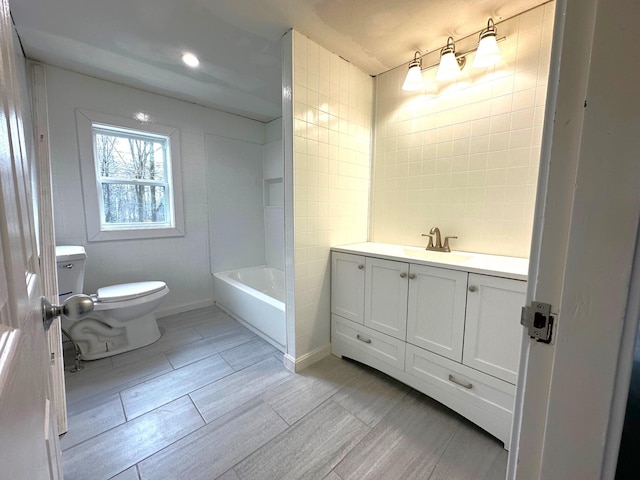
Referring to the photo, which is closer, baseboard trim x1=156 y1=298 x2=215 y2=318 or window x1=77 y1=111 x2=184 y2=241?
window x1=77 y1=111 x2=184 y2=241

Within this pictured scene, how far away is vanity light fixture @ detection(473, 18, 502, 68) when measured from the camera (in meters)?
1.47

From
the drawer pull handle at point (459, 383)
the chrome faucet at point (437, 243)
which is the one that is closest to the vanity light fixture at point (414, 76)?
the chrome faucet at point (437, 243)

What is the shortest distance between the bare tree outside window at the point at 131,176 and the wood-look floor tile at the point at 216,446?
205cm

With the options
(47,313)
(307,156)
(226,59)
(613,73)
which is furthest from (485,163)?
(47,313)

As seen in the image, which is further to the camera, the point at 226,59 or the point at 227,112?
the point at 227,112

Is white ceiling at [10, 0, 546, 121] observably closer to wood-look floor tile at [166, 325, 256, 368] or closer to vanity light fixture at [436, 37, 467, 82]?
vanity light fixture at [436, 37, 467, 82]

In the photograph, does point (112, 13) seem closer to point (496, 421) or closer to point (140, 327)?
point (140, 327)

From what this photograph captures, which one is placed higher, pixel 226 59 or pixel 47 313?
pixel 226 59

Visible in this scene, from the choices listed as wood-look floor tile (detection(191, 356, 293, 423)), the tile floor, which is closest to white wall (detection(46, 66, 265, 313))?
the tile floor

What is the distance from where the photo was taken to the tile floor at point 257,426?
46.4 inches

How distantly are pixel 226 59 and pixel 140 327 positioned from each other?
86.6 inches

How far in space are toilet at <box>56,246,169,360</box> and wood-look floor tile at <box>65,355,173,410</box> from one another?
233 millimetres

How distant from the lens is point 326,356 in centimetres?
208

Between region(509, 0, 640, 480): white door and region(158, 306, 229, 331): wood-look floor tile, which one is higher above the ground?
region(509, 0, 640, 480): white door
